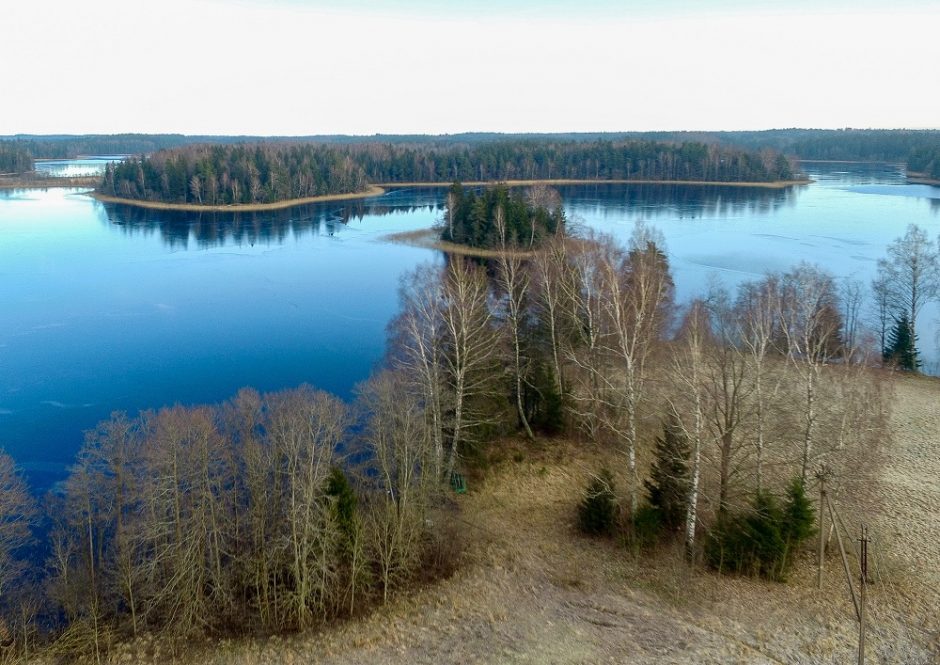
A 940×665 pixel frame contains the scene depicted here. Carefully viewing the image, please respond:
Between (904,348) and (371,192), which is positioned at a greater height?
(371,192)

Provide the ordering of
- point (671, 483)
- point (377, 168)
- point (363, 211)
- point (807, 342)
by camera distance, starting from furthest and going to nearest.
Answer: point (377, 168)
point (363, 211)
point (671, 483)
point (807, 342)

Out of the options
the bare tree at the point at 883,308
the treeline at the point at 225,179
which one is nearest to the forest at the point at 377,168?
the treeline at the point at 225,179

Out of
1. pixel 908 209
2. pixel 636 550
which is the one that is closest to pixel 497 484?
pixel 636 550

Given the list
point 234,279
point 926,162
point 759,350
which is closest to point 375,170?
point 234,279

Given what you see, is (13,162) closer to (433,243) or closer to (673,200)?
(433,243)

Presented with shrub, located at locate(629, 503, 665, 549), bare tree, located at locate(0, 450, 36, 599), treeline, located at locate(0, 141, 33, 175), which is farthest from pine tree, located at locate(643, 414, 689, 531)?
treeline, located at locate(0, 141, 33, 175)

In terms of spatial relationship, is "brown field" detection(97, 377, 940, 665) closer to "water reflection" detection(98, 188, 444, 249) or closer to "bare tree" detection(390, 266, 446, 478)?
"bare tree" detection(390, 266, 446, 478)

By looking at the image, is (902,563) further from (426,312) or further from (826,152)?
(826,152)
